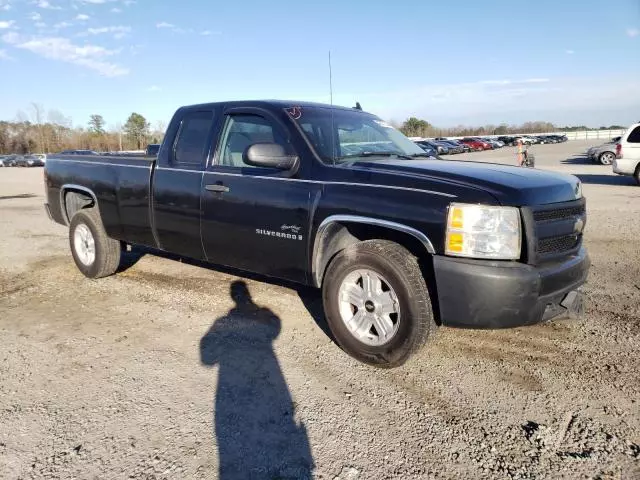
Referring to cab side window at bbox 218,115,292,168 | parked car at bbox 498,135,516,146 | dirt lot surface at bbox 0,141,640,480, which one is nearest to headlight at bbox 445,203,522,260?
dirt lot surface at bbox 0,141,640,480

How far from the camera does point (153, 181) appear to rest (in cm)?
491

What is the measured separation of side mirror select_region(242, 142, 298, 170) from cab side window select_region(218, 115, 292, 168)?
0.44 metres

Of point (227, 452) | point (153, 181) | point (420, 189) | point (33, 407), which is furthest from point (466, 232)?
point (153, 181)

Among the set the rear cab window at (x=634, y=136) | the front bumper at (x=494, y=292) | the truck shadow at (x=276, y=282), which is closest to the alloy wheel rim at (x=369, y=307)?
the front bumper at (x=494, y=292)

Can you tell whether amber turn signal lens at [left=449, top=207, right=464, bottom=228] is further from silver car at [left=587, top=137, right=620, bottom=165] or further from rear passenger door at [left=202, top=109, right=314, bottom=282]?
silver car at [left=587, top=137, right=620, bottom=165]

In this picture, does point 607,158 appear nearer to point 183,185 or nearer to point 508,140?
point 183,185

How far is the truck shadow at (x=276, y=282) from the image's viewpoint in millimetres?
4536

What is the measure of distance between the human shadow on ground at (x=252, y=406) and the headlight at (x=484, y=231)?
1488 millimetres

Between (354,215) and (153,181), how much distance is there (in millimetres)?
2423

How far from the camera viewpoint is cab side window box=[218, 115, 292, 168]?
4.25 metres

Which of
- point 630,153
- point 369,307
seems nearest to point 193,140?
point 369,307

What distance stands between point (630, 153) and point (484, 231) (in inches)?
572

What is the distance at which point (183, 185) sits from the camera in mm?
4637

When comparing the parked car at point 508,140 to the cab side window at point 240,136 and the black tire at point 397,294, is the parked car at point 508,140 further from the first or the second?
the black tire at point 397,294
